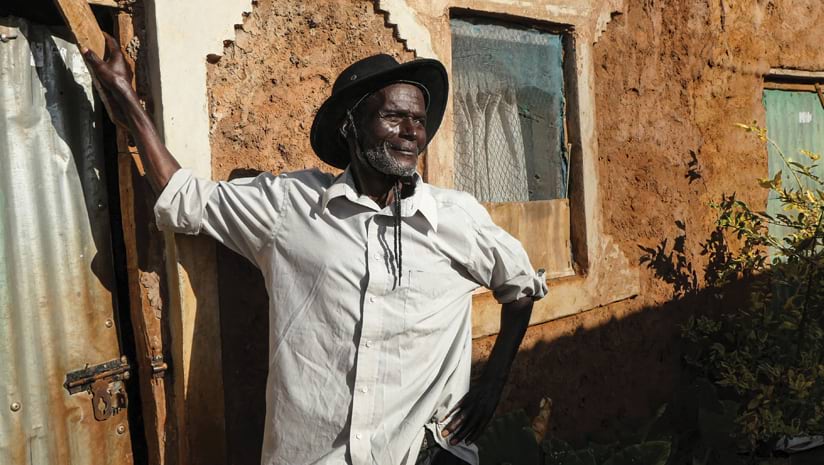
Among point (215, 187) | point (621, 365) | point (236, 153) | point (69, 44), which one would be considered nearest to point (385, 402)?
point (215, 187)

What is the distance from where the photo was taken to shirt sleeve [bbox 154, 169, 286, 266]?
237 centimetres

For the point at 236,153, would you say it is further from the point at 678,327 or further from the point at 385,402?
the point at 678,327

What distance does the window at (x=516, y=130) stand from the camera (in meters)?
3.73

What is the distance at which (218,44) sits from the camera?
2678mm

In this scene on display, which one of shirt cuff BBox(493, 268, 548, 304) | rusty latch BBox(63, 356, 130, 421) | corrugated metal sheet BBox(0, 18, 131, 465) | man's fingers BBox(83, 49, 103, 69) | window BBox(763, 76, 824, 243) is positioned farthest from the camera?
window BBox(763, 76, 824, 243)

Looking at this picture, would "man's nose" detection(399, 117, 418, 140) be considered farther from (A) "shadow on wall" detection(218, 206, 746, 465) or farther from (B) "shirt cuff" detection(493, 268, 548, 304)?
(A) "shadow on wall" detection(218, 206, 746, 465)

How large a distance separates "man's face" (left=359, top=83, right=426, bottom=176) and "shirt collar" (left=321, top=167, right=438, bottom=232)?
0.08 metres

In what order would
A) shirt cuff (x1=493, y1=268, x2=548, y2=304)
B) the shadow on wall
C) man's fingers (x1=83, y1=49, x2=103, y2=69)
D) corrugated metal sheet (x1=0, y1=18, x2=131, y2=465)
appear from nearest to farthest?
man's fingers (x1=83, y1=49, x2=103, y2=69) < corrugated metal sheet (x1=0, y1=18, x2=131, y2=465) < shirt cuff (x1=493, y1=268, x2=548, y2=304) < the shadow on wall

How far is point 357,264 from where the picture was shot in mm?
2359

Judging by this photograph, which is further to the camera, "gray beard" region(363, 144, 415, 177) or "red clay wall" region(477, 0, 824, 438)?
"red clay wall" region(477, 0, 824, 438)

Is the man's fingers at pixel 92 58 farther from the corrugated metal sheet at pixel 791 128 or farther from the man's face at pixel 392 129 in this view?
the corrugated metal sheet at pixel 791 128

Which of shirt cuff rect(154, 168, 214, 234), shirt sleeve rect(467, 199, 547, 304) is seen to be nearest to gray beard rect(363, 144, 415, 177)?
shirt sleeve rect(467, 199, 547, 304)

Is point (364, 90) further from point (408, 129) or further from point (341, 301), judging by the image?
point (341, 301)

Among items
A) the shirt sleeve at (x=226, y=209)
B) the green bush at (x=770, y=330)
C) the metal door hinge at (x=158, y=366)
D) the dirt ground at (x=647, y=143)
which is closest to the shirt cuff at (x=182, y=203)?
the shirt sleeve at (x=226, y=209)
